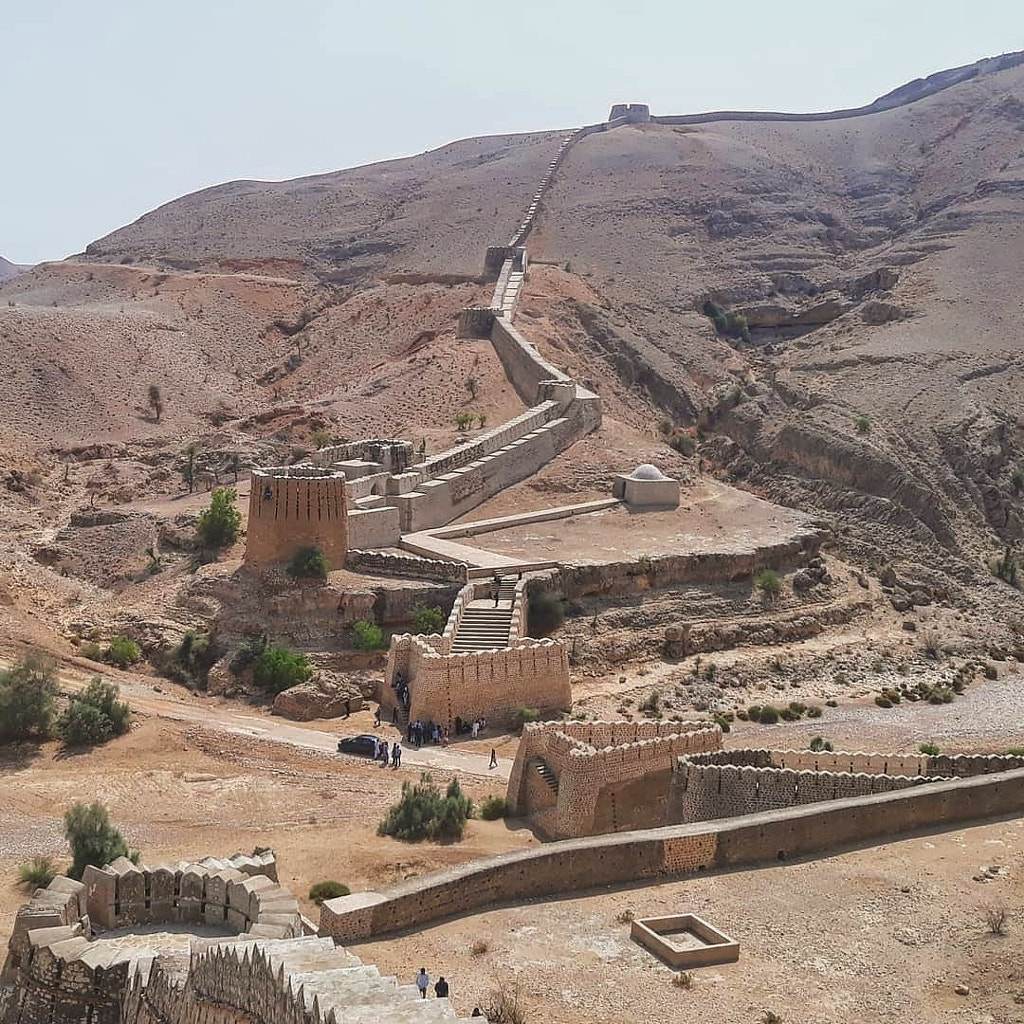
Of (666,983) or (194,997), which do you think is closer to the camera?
(194,997)

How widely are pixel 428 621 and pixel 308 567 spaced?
99.0 inches

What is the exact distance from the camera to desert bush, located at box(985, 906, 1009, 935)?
10781mm

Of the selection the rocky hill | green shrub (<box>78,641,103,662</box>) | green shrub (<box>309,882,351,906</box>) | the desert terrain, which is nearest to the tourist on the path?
the desert terrain

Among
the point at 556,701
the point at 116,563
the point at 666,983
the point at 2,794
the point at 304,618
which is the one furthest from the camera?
the point at 116,563

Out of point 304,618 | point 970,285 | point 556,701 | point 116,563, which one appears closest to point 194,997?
point 556,701

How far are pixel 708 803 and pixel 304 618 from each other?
477 inches

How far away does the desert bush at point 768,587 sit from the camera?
30.2 m

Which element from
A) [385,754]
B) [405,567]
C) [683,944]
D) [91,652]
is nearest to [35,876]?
[683,944]

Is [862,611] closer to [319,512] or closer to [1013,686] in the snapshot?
[1013,686]

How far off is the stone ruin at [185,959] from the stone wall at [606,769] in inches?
205

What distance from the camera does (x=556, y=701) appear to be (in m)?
23.5

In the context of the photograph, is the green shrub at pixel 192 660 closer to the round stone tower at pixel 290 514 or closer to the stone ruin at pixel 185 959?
the round stone tower at pixel 290 514

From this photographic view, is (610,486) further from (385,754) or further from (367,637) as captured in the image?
(385,754)

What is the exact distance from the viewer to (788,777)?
14.9m
